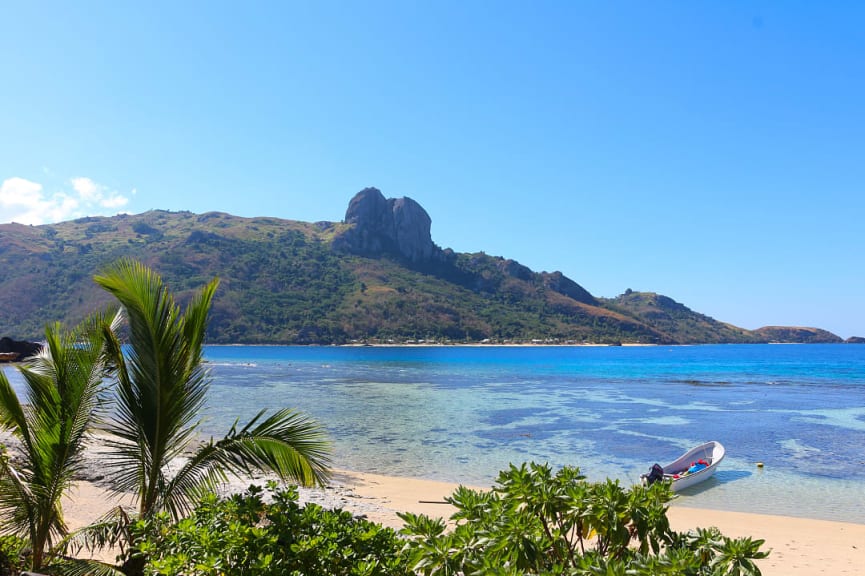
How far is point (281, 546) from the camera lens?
3826 millimetres

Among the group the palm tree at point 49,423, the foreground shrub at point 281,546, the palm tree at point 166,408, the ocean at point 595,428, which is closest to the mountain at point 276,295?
the ocean at point 595,428

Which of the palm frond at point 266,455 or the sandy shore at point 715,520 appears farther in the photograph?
the sandy shore at point 715,520

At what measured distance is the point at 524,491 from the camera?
12.9 feet

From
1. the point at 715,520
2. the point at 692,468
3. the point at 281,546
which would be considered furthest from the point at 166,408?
the point at 692,468

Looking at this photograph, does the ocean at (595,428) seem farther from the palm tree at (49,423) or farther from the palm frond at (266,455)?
the palm tree at (49,423)

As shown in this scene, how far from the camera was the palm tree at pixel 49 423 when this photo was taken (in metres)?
5.51

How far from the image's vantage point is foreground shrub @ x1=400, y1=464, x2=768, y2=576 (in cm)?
→ 308

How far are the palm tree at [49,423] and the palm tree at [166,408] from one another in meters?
0.25

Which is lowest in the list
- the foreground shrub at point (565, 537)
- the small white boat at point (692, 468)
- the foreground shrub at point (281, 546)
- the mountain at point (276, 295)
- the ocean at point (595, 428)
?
the ocean at point (595, 428)

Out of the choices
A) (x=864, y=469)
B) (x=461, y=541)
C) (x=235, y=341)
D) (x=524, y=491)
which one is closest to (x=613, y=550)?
(x=524, y=491)

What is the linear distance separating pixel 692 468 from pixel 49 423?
1871 cm

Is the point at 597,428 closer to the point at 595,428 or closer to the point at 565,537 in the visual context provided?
the point at 595,428

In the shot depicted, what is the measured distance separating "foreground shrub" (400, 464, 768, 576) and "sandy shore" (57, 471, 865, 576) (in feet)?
21.4

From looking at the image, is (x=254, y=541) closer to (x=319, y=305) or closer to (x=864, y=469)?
Result: (x=864, y=469)
